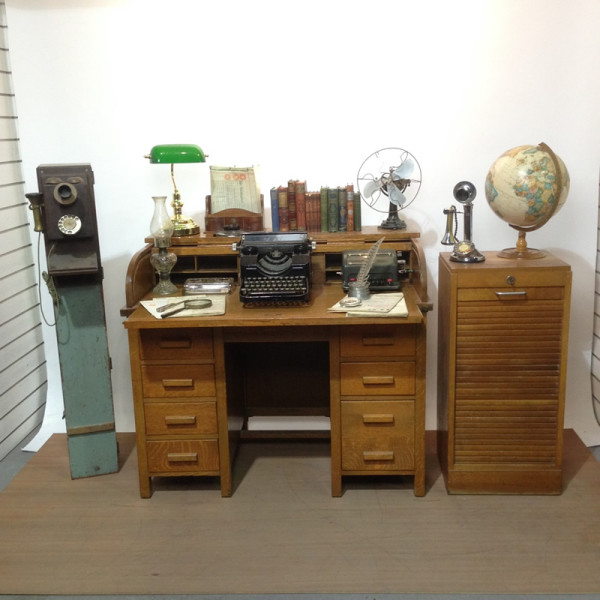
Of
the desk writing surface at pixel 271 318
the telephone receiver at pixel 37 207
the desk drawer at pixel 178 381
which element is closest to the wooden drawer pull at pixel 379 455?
the desk writing surface at pixel 271 318

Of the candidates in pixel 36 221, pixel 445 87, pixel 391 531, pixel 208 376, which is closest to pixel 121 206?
pixel 36 221

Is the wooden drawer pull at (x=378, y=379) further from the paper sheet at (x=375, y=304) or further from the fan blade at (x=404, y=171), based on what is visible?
the fan blade at (x=404, y=171)

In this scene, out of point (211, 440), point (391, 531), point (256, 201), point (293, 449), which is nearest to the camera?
point (391, 531)

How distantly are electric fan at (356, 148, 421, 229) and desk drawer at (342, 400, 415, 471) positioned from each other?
2.93ft

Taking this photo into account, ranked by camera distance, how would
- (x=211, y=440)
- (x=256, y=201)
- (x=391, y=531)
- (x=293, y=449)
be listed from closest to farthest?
(x=391, y=531)
(x=211, y=440)
(x=256, y=201)
(x=293, y=449)

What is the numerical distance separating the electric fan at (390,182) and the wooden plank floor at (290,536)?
1.29 metres

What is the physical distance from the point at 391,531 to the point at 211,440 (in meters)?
0.89

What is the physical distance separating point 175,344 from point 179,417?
337mm

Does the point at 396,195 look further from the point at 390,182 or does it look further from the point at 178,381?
the point at 178,381

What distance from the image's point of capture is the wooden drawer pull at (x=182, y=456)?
3.29 meters

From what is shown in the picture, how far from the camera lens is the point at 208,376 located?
127 inches

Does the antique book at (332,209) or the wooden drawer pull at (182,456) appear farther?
the antique book at (332,209)

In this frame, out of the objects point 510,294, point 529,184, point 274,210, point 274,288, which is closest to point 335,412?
point 274,288

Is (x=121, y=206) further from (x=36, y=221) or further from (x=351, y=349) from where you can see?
(x=351, y=349)
